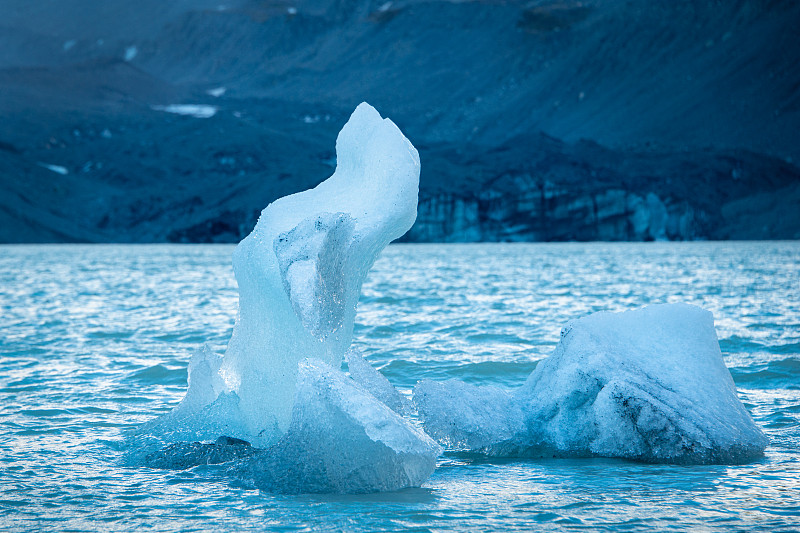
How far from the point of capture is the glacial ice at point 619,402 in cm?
802

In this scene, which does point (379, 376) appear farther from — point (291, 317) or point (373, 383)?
point (291, 317)

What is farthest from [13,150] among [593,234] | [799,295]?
[799,295]

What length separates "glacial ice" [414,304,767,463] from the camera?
8.02 meters

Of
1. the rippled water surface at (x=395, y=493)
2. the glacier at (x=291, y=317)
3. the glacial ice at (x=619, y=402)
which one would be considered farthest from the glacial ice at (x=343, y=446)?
the glacial ice at (x=619, y=402)

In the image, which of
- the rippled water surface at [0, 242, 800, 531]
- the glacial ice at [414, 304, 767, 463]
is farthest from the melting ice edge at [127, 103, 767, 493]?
the rippled water surface at [0, 242, 800, 531]

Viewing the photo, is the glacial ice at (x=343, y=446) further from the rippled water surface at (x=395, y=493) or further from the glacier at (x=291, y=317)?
the rippled water surface at (x=395, y=493)

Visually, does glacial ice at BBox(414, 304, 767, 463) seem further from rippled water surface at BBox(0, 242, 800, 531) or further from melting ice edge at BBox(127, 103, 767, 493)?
rippled water surface at BBox(0, 242, 800, 531)

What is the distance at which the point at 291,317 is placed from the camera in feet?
27.4

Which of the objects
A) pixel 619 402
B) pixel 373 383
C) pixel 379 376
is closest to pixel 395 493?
pixel 373 383

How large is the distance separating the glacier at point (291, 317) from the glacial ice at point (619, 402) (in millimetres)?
851

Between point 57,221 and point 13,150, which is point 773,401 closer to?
point 57,221

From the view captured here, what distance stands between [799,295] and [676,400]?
22227 mm

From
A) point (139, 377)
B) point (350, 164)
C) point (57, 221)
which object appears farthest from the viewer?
point (57, 221)

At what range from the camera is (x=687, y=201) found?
4894 inches
